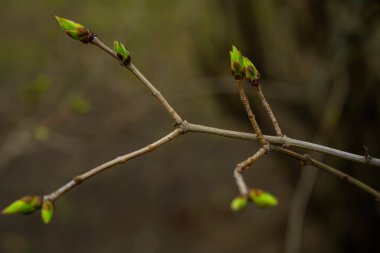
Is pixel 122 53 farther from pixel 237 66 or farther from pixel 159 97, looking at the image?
pixel 237 66

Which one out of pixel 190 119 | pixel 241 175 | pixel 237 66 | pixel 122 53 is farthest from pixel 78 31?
pixel 190 119

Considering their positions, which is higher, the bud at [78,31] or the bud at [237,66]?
the bud at [78,31]

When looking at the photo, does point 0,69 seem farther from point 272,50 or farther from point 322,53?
point 322,53

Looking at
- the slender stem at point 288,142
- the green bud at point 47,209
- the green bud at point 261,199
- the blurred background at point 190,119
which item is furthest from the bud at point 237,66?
the blurred background at point 190,119

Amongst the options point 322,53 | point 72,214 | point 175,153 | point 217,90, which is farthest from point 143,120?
point 322,53

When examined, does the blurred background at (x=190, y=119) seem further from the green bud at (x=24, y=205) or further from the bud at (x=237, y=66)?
the green bud at (x=24, y=205)
